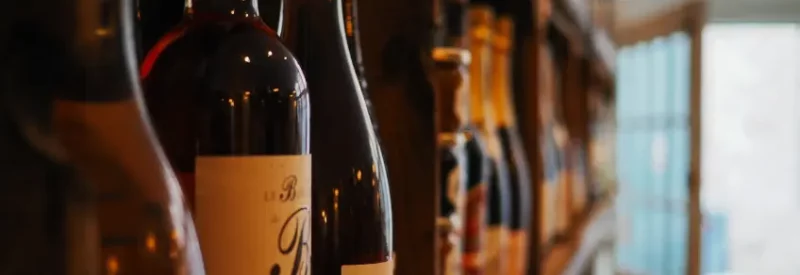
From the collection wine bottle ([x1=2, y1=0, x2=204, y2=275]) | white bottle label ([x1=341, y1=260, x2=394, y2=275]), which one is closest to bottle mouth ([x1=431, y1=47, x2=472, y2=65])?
white bottle label ([x1=341, y1=260, x2=394, y2=275])

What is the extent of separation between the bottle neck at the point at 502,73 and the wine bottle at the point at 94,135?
2.11ft

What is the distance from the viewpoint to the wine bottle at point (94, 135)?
0.14 m

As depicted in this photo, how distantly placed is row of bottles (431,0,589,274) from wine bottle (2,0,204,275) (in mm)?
235

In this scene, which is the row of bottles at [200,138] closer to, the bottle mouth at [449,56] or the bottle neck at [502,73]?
the bottle mouth at [449,56]

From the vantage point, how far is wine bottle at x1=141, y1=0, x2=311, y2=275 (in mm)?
225

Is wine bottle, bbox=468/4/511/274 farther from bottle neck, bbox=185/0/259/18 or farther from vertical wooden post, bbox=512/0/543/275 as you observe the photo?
bottle neck, bbox=185/0/259/18

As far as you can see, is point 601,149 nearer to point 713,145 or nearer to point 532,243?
point 532,243

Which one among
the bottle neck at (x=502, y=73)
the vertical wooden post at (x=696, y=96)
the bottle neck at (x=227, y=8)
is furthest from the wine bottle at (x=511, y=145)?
the vertical wooden post at (x=696, y=96)

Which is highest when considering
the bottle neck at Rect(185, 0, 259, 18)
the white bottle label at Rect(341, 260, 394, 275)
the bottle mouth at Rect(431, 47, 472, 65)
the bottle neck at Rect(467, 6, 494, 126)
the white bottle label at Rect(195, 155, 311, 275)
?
the bottle neck at Rect(467, 6, 494, 126)

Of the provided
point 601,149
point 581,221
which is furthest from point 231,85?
point 601,149

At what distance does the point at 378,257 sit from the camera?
0.31 m

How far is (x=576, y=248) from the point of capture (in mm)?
984

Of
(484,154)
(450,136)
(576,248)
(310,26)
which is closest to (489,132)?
(484,154)

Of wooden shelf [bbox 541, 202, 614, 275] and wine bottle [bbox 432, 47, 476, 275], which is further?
wooden shelf [bbox 541, 202, 614, 275]
